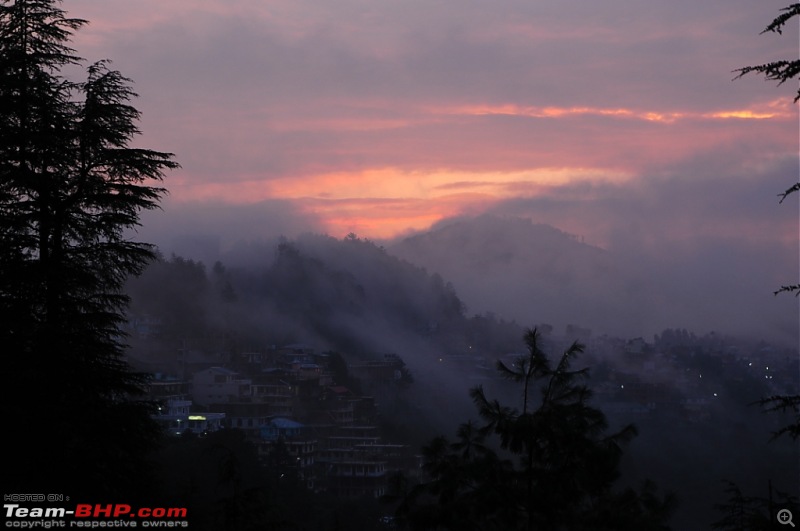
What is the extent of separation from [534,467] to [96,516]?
269 inches

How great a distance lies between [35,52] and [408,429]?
144 ft

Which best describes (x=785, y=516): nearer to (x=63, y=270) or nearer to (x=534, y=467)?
(x=534, y=467)

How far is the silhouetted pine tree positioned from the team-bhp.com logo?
0.86ft

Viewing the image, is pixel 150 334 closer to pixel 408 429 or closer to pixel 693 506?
pixel 408 429

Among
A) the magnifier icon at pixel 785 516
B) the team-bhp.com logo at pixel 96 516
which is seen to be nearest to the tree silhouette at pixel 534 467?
the magnifier icon at pixel 785 516

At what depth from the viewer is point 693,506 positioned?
4150cm

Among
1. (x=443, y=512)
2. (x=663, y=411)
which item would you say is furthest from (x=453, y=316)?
(x=443, y=512)

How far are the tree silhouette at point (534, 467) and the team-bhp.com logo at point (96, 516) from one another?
14.1 ft

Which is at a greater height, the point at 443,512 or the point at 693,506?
the point at 443,512

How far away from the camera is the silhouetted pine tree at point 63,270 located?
11.4 m

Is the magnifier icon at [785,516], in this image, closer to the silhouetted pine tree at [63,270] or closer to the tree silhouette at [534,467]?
the tree silhouette at [534,467]

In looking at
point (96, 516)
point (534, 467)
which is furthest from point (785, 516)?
point (96, 516)

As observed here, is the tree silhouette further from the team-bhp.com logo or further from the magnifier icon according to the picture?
the team-bhp.com logo

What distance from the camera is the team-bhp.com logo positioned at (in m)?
11.0
